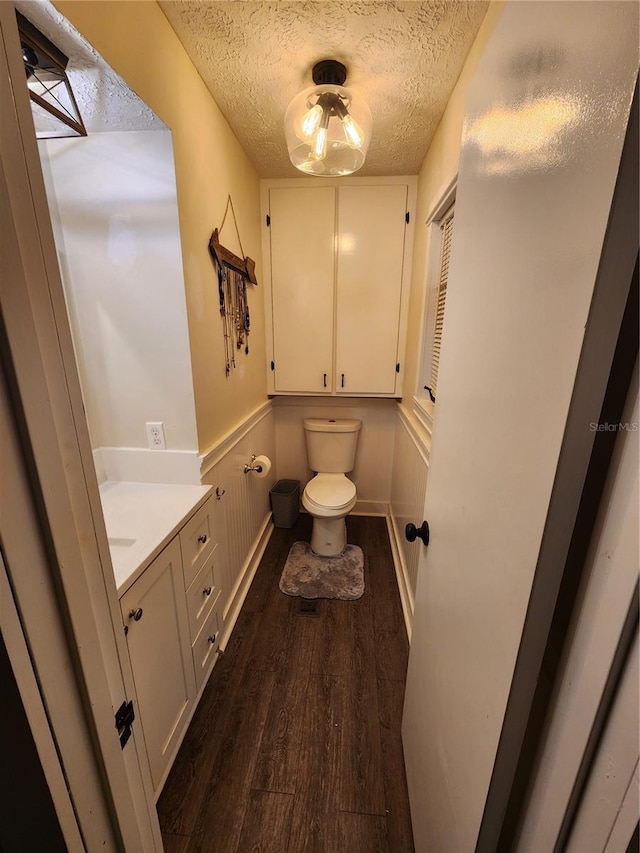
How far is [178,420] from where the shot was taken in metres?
1.36

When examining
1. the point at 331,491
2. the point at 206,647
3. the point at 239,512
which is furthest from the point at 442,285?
the point at 206,647

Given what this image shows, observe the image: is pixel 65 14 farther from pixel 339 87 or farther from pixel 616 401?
pixel 616 401

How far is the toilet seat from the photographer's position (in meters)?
2.13

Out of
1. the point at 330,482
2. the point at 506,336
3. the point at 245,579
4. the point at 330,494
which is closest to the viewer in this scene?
the point at 506,336

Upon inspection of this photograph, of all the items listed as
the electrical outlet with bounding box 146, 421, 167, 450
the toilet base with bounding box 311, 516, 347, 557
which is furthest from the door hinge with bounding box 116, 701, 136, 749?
the toilet base with bounding box 311, 516, 347, 557

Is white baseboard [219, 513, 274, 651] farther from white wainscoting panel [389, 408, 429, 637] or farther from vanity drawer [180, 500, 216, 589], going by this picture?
white wainscoting panel [389, 408, 429, 637]

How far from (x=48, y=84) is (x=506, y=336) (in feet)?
4.52

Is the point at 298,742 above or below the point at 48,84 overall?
below

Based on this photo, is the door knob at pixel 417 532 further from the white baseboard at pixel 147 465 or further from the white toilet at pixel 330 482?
the white toilet at pixel 330 482

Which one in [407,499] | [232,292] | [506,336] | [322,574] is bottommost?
[322,574]

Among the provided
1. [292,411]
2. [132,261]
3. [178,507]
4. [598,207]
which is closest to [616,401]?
[598,207]

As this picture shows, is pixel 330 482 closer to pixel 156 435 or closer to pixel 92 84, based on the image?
pixel 156 435

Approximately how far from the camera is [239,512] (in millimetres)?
1877

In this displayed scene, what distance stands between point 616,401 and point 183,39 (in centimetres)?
172
